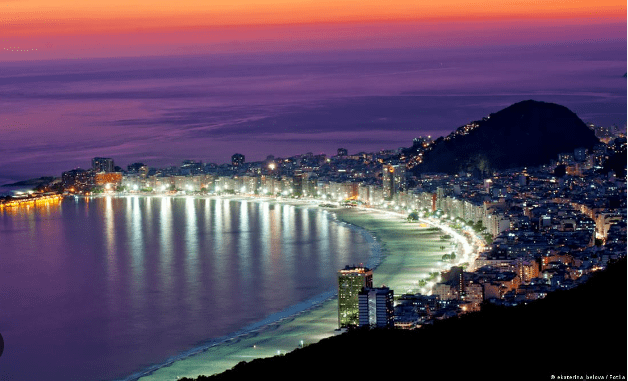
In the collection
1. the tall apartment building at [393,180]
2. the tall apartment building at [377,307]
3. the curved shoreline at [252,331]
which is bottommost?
the curved shoreline at [252,331]

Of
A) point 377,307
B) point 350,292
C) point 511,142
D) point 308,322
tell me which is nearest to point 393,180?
point 511,142

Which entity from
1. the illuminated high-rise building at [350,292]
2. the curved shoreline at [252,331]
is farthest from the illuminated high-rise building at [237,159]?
the illuminated high-rise building at [350,292]

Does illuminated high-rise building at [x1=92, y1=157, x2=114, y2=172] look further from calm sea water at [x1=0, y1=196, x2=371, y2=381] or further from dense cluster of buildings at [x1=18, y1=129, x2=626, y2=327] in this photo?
calm sea water at [x1=0, y1=196, x2=371, y2=381]

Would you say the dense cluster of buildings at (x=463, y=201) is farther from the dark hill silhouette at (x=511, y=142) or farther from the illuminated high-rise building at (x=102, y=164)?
the dark hill silhouette at (x=511, y=142)

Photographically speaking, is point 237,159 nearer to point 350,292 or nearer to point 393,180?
point 393,180

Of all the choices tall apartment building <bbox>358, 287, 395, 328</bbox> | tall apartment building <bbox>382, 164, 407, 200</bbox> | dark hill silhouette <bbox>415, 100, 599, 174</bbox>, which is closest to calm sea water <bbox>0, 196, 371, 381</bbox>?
tall apartment building <bbox>358, 287, 395, 328</bbox>

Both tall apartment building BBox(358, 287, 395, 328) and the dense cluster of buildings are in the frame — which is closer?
tall apartment building BBox(358, 287, 395, 328)
